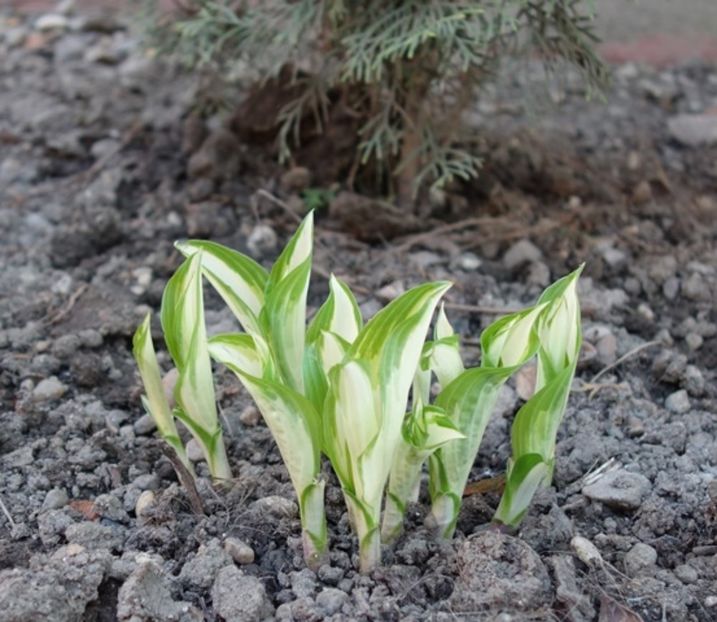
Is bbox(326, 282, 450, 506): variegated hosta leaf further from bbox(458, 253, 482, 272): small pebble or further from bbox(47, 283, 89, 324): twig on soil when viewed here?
bbox(458, 253, 482, 272): small pebble

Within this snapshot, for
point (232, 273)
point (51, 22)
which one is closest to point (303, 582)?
point (232, 273)

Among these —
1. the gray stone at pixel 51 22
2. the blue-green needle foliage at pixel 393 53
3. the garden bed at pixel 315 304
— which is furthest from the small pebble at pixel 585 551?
the gray stone at pixel 51 22

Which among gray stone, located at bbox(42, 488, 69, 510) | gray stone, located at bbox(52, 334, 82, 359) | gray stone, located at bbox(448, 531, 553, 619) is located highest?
gray stone, located at bbox(448, 531, 553, 619)

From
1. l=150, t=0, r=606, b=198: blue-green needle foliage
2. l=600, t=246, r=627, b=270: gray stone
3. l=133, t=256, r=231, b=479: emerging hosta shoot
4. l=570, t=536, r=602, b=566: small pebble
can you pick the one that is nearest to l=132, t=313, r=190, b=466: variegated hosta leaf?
l=133, t=256, r=231, b=479: emerging hosta shoot

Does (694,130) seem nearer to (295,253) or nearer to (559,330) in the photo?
(559,330)

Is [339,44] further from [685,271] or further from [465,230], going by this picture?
[685,271]

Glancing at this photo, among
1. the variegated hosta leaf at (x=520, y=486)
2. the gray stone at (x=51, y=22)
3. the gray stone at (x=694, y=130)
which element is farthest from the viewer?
the gray stone at (x=51, y=22)

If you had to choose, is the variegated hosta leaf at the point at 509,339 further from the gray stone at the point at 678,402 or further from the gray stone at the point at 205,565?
the gray stone at the point at 678,402

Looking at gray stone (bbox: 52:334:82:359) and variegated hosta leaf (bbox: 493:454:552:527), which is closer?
variegated hosta leaf (bbox: 493:454:552:527)

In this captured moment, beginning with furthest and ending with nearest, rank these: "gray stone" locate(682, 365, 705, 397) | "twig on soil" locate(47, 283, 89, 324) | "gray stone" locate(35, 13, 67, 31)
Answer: "gray stone" locate(35, 13, 67, 31)
"twig on soil" locate(47, 283, 89, 324)
"gray stone" locate(682, 365, 705, 397)
